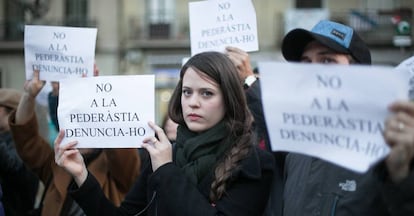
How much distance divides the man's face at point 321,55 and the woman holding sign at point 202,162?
0.31m

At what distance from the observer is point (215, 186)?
203cm

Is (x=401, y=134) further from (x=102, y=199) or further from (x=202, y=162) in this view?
(x=102, y=199)

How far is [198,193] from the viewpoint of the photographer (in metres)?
1.99

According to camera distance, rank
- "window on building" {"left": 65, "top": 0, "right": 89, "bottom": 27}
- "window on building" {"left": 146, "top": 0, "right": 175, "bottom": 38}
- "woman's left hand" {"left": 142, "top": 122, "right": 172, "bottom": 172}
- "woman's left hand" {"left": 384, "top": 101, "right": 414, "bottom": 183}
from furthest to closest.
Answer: "window on building" {"left": 146, "top": 0, "right": 175, "bottom": 38}
"window on building" {"left": 65, "top": 0, "right": 89, "bottom": 27}
"woman's left hand" {"left": 142, "top": 122, "right": 172, "bottom": 172}
"woman's left hand" {"left": 384, "top": 101, "right": 414, "bottom": 183}

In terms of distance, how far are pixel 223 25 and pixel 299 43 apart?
1230 mm

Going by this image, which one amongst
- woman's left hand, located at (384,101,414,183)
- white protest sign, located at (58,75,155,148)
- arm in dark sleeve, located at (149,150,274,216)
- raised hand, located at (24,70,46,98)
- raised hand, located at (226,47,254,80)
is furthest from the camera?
raised hand, located at (24,70,46,98)

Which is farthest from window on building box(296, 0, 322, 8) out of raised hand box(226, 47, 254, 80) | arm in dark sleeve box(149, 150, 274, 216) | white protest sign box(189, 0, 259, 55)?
arm in dark sleeve box(149, 150, 274, 216)

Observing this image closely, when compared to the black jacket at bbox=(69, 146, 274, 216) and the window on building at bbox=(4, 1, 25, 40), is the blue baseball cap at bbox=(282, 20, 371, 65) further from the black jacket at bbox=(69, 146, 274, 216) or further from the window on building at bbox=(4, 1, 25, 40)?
the window on building at bbox=(4, 1, 25, 40)

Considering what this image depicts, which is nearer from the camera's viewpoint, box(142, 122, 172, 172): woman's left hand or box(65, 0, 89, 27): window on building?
box(142, 122, 172, 172): woman's left hand

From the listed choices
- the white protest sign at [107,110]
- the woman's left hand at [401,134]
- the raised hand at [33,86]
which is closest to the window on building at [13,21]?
the raised hand at [33,86]

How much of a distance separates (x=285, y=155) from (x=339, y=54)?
57 centimetres

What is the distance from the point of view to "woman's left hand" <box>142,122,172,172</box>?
2.06 meters

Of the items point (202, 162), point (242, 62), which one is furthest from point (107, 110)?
point (242, 62)

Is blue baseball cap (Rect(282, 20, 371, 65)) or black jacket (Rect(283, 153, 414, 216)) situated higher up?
blue baseball cap (Rect(282, 20, 371, 65))
